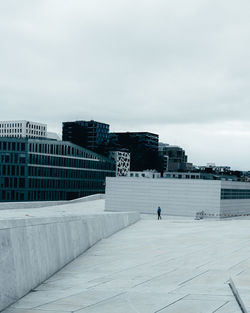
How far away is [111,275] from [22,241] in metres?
3.06

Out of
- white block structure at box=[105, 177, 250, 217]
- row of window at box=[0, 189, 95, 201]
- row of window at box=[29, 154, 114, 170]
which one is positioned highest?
row of window at box=[29, 154, 114, 170]

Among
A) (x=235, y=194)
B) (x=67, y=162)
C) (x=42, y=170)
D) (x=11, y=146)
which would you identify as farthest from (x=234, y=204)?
(x=11, y=146)

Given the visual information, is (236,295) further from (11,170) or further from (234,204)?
(11,170)

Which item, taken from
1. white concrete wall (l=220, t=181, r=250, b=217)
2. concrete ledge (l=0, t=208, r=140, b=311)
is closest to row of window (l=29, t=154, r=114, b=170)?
white concrete wall (l=220, t=181, r=250, b=217)

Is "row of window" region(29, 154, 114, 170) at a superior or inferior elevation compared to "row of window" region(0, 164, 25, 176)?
superior

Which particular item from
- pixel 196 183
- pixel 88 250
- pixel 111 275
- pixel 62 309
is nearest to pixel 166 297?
pixel 62 309

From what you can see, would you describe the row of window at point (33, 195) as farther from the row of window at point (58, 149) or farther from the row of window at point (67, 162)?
the row of window at point (58, 149)

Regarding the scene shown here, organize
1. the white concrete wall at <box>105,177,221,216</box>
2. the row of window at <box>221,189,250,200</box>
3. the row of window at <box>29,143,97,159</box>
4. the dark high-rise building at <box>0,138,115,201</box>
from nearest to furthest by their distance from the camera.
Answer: the white concrete wall at <box>105,177,221,216</box> → the row of window at <box>221,189,250,200</box> → the dark high-rise building at <box>0,138,115,201</box> → the row of window at <box>29,143,97,159</box>

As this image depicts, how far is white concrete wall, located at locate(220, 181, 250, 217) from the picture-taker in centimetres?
7716

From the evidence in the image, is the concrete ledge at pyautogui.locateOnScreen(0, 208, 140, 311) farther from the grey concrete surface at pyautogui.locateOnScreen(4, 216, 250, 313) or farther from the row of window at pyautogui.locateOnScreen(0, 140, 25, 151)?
the row of window at pyautogui.locateOnScreen(0, 140, 25, 151)

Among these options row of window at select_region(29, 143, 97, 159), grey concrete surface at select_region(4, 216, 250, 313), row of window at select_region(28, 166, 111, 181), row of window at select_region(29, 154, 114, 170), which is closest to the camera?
grey concrete surface at select_region(4, 216, 250, 313)

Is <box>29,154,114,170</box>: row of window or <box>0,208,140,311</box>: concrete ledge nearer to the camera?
<box>0,208,140,311</box>: concrete ledge

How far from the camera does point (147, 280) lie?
13406 mm

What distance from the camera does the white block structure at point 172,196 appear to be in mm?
74500
